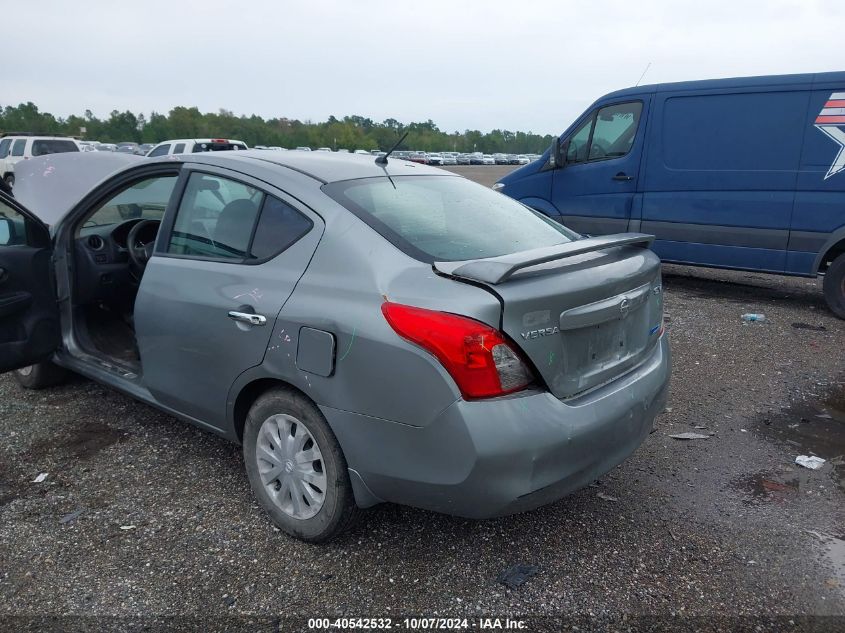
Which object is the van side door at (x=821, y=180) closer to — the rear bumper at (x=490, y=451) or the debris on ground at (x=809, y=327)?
the debris on ground at (x=809, y=327)

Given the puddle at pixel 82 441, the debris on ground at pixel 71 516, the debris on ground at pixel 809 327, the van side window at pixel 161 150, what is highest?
the van side window at pixel 161 150

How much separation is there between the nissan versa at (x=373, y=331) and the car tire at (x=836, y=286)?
4.60 metres

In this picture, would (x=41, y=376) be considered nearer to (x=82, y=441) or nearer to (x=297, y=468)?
(x=82, y=441)

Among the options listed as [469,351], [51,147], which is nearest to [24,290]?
[469,351]

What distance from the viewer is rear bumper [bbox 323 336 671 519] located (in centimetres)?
224

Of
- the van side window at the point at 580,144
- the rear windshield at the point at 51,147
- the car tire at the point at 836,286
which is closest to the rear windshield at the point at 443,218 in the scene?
the car tire at the point at 836,286

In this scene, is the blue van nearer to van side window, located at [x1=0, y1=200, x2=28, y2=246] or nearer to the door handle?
the door handle

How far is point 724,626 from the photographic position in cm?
235

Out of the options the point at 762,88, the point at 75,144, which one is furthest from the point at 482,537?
the point at 75,144

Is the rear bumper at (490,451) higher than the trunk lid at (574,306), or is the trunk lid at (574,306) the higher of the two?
the trunk lid at (574,306)

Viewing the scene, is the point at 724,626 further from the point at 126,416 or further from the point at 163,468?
the point at 126,416

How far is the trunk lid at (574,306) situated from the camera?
7.61 ft

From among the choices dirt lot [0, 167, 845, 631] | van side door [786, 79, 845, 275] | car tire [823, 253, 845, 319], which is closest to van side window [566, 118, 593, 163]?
van side door [786, 79, 845, 275]

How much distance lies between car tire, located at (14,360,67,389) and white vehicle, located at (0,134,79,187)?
16730 millimetres
